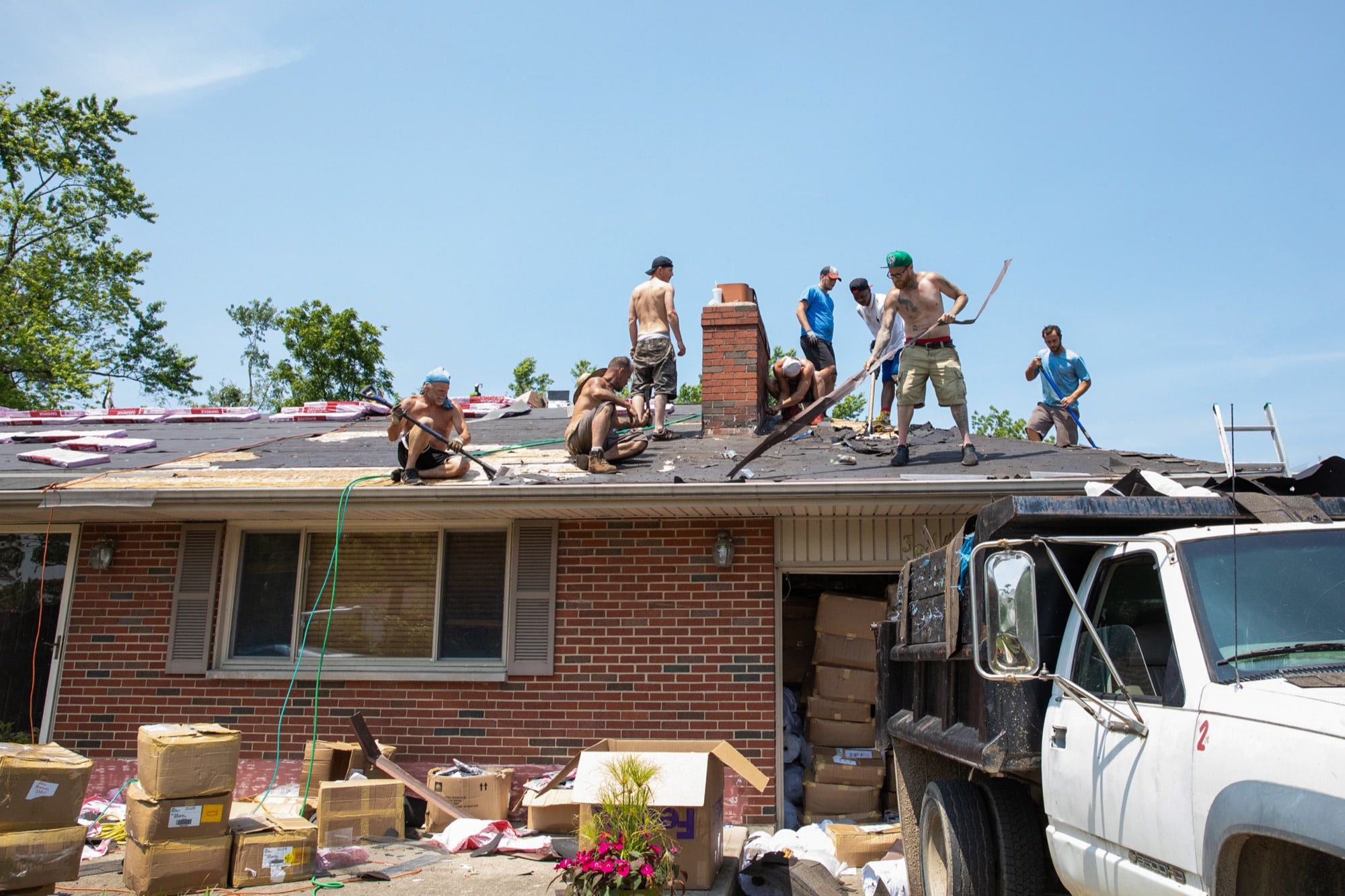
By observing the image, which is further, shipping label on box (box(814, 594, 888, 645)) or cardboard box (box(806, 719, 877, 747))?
shipping label on box (box(814, 594, 888, 645))

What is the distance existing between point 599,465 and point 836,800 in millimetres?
3224

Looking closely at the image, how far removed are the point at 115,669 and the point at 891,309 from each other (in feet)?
23.3

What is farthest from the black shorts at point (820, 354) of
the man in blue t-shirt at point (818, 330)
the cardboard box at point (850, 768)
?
the cardboard box at point (850, 768)

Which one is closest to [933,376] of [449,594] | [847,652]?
[847,652]

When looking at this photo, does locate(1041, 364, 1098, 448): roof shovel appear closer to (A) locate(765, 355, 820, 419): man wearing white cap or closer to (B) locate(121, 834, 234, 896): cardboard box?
(A) locate(765, 355, 820, 419): man wearing white cap

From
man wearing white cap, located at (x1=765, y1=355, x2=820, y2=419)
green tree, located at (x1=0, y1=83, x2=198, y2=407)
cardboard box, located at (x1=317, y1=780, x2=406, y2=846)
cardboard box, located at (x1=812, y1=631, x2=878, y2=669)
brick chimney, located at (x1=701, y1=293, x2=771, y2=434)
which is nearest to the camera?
cardboard box, located at (x1=317, y1=780, x2=406, y2=846)

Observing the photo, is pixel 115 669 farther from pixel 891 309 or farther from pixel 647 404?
pixel 891 309

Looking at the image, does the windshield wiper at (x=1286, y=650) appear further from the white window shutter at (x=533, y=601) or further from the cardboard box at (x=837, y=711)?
the white window shutter at (x=533, y=601)

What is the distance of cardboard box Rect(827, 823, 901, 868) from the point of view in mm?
6770

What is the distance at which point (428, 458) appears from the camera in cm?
828

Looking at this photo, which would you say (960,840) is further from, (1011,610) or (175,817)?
(175,817)

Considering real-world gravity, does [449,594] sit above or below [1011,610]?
above

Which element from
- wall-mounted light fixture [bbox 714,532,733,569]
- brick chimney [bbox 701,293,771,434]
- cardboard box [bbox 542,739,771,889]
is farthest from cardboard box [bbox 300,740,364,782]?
brick chimney [bbox 701,293,771,434]

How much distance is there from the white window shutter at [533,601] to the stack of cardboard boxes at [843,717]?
2.26 meters
